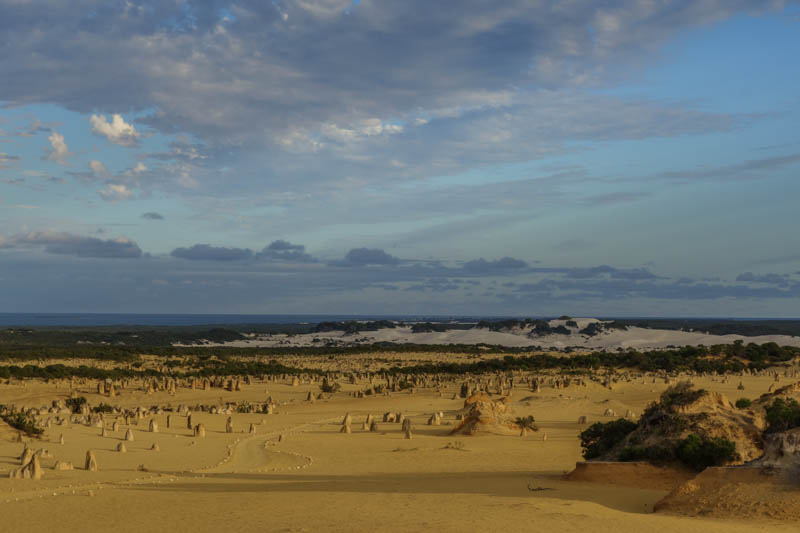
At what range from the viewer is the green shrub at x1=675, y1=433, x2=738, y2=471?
18.1 meters

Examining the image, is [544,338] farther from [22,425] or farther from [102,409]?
[22,425]

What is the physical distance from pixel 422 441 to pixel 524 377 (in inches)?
1171

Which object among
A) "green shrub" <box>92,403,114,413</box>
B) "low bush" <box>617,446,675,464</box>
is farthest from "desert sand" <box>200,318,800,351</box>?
"low bush" <box>617,446,675,464</box>

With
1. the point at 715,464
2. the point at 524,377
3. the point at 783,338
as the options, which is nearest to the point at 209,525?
the point at 715,464

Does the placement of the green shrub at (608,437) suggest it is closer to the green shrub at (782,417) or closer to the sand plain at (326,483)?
the sand plain at (326,483)

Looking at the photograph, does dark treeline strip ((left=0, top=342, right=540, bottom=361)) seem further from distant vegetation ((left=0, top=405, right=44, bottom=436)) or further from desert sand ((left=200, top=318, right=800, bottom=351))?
distant vegetation ((left=0, top=405, right=44, bottom=436))

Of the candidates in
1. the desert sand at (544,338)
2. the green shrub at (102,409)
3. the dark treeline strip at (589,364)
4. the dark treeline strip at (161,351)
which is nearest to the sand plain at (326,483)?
the green shrub at (102,409)

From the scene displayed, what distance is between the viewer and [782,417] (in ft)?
60.7

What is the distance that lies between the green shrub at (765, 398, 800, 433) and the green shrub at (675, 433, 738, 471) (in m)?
1.23

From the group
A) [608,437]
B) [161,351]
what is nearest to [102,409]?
[608,437]

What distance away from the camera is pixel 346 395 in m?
48.0

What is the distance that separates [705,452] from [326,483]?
9622mm

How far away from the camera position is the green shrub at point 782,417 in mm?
18094

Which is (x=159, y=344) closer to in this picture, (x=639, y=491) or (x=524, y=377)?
(x=524, y=377)
